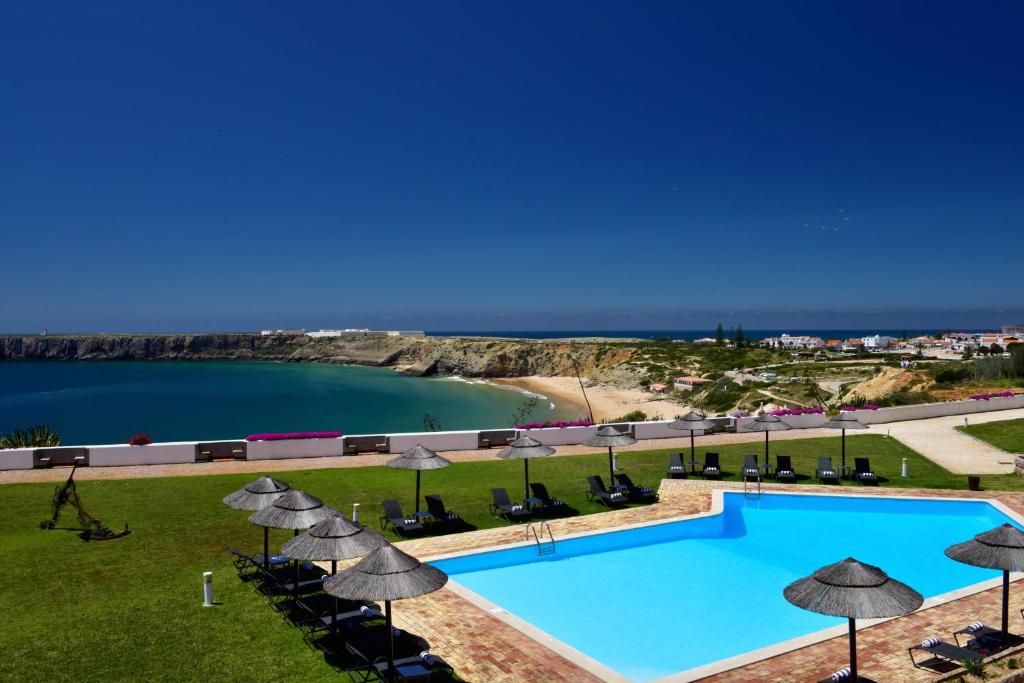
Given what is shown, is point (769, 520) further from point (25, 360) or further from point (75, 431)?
point (25, 360)

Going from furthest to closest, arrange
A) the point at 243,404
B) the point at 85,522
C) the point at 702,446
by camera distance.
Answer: the point at 243,404, the point at 702,446, the point at 85,522

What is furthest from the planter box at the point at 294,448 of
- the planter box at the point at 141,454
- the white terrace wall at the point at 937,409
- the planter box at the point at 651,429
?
the white terrace wall at the point at 937,409

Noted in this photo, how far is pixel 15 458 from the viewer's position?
19859mm

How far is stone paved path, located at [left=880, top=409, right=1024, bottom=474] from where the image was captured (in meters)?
21.8

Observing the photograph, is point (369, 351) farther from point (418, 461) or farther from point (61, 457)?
point (418, 461)

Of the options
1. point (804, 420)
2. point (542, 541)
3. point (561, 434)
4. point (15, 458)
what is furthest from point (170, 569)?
point (804, 420)

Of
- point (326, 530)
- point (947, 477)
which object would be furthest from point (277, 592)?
point (947, 477)

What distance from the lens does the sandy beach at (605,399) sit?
57281mm

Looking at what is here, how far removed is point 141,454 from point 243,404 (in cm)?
6224

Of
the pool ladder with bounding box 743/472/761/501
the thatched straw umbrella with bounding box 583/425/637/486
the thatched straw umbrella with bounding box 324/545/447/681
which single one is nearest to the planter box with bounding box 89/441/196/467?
the thatched straw umbrella with bounding box 583/425/637/486

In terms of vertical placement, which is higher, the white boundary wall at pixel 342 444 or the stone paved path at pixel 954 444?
the white boundary wall at pixel 342 444

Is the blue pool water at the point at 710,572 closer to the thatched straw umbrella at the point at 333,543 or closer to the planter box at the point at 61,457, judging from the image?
the thatched straw umbrella at the point at 333,543

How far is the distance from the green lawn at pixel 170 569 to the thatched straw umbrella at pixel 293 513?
1.47 meters

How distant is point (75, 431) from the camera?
58281mm
